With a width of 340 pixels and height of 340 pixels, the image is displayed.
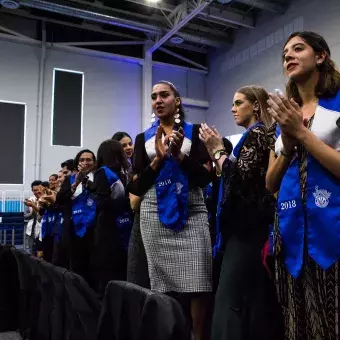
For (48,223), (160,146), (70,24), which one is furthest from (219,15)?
(160,146)

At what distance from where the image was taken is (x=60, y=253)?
3484 millimetres

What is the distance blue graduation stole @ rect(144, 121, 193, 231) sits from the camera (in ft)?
5.97

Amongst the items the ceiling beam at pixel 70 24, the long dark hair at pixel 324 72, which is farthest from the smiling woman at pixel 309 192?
the ceiling beam at pixel 70 24

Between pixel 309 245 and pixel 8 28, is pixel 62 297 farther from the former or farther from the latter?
pixel 8 28

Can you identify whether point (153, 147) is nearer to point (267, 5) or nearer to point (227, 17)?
point (267, 5)

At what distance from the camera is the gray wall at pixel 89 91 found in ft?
26.2

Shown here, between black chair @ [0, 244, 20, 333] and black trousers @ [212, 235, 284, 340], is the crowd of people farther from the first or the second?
black chair @ [0, 244, 20, 333]

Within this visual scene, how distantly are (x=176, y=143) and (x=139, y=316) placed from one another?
0.92 metres

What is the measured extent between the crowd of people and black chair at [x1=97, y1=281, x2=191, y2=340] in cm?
40

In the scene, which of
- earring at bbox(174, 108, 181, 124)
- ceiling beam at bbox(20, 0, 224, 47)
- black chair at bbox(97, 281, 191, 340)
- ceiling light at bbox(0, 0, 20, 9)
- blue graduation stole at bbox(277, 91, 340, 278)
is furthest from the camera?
ceiling beam at bbox(20, 0, 224, 47)

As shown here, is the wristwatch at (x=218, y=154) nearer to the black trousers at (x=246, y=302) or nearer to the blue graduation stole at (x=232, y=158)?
the blue graduation stole at (x=232, y=158)

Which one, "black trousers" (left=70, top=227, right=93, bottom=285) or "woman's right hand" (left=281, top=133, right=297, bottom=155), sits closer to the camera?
"woman's right hand" (left=281, top=133, right=297, bottom=155)

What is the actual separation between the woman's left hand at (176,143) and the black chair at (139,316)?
2.58ft

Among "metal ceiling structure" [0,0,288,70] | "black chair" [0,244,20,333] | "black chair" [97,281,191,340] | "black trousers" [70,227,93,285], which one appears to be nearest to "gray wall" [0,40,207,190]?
"metal ceiling structure" [0,0,288,70]
